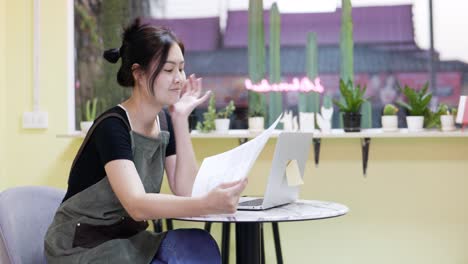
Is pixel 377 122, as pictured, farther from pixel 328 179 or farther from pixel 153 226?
pixel 153 226

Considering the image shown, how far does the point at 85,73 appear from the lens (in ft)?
11.4

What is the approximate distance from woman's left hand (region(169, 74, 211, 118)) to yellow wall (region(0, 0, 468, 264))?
1.12 m

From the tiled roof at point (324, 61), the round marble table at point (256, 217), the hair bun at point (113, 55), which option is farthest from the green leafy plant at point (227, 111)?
the hair bun at point (113, 55)

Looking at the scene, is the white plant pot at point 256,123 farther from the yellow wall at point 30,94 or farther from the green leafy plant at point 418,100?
the yellow wall at point 30,94

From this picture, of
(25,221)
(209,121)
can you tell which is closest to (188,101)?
(25,221)

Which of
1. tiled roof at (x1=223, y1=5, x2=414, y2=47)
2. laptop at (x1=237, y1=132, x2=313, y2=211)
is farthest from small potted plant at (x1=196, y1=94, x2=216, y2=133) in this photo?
laptop at (x1=237, y1=132, x2=313, y2=211)

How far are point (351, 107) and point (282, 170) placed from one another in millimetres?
1194

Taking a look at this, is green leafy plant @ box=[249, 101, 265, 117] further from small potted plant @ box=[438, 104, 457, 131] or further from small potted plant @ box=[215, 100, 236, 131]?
small potted plant @ box=[438, 104, 457, 131]

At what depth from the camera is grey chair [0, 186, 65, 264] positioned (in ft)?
6.11

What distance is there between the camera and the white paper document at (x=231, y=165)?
5.15 ft

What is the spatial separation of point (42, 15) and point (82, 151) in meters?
1.86

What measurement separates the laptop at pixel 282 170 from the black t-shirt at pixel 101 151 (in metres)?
0.46

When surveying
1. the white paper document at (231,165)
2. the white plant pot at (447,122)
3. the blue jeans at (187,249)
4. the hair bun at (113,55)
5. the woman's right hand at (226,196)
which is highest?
the hair bun at (113,55)

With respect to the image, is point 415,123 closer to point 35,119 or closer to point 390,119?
point 390,119
